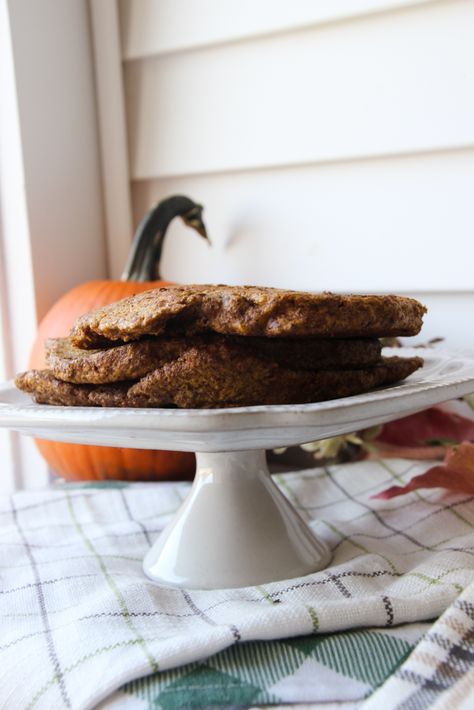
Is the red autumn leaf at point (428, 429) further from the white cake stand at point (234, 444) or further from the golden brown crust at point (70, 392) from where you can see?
the golden brown crust at point (70, 392)

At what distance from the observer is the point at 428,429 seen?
1230mm

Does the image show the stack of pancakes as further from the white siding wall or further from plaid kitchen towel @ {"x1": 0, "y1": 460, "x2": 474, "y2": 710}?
the white siding wall

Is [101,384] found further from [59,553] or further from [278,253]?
[278,253]

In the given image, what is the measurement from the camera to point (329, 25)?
1299 mm

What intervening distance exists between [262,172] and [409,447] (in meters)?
0.59

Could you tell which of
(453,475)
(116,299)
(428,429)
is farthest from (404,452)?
(116,299)

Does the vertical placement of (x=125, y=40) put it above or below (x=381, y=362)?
above

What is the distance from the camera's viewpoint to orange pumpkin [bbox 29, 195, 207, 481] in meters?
1.32

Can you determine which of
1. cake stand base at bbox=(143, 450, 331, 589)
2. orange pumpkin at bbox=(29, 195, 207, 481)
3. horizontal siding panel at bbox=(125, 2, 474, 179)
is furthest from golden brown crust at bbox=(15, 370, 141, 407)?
horizontal siding panel at bbox=(125, 2, 474, 179)

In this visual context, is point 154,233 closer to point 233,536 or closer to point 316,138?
point 316,138

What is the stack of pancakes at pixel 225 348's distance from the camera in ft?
2.11

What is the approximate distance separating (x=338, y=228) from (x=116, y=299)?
0.42 meters

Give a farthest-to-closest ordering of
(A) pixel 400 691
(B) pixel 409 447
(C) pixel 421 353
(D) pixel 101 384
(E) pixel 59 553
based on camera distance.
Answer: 1. (B) pixel 409 447
2. (C) pixel 421 353
3. (E) pixel 59 553
4. (D) pixel 101 384
5. (A) pixel 400 691

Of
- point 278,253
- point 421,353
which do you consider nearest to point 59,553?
point 421,353
